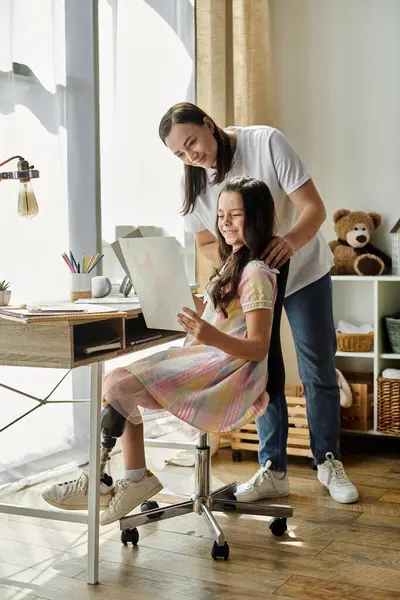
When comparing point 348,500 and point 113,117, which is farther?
point 113,117

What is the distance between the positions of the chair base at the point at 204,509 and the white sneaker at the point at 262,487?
7.7 inches

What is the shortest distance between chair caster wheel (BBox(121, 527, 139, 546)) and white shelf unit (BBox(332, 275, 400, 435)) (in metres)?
1.42

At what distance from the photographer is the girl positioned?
2.07 metres

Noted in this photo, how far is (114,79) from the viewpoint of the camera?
321cm

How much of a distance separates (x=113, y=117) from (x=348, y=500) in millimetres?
1661

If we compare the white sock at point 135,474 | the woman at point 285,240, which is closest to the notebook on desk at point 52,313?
the white sock at point 135,474

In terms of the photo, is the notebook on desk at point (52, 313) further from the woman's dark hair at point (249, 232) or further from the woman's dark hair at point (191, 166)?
the woman's dark hair at point (191, 166)

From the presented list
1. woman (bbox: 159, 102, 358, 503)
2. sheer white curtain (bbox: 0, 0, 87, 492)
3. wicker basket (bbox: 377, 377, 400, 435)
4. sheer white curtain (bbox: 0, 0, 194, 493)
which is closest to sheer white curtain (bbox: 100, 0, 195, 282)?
sheer white curtain (bbox: 0, 0, 194, 493)

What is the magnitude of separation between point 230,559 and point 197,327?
67 cm

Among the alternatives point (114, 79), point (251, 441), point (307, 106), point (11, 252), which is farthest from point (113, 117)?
point (251, 441)

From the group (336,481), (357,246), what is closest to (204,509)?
(336,481)

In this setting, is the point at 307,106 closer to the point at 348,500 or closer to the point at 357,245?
the point at 357,245

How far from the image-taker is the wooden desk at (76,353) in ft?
6.33

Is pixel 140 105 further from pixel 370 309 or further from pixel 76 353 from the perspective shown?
pixel 76 353
